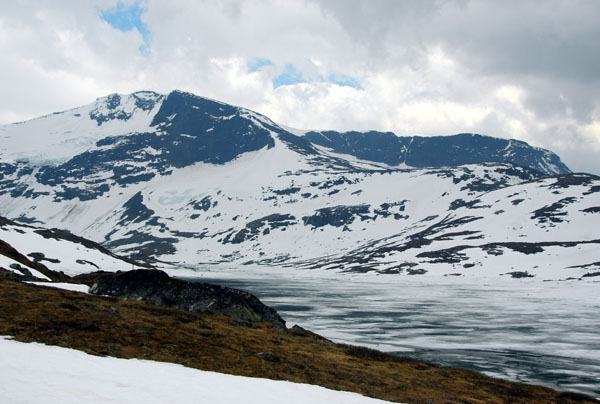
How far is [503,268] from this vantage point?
157500mm

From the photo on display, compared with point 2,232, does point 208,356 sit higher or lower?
lower

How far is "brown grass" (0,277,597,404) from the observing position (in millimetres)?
21922

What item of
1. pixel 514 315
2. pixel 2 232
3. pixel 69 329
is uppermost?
pixel 2 232

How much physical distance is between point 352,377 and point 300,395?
694 cm

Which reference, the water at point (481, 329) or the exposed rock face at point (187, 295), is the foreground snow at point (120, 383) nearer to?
the water at point (481, 329)

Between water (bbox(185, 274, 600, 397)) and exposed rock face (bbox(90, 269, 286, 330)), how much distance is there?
331 inches

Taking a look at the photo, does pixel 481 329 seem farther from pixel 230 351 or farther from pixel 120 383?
pixel 120 383

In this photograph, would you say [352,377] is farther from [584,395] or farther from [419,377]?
[584,395]

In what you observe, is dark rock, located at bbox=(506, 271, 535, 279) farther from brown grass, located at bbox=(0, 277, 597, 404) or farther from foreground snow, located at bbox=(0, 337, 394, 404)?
foreground snow, located at bbox=(0, 337, 394, 404)

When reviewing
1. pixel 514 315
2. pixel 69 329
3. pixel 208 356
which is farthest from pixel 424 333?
pixel 69 329

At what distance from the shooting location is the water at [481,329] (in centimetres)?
3572

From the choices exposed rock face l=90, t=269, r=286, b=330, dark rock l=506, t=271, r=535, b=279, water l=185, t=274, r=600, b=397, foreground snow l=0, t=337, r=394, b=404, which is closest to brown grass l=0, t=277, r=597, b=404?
foreground snow l=0, t=337, r=394, b=404

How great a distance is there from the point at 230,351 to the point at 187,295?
20.4 meters

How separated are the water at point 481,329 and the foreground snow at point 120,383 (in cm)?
2061
